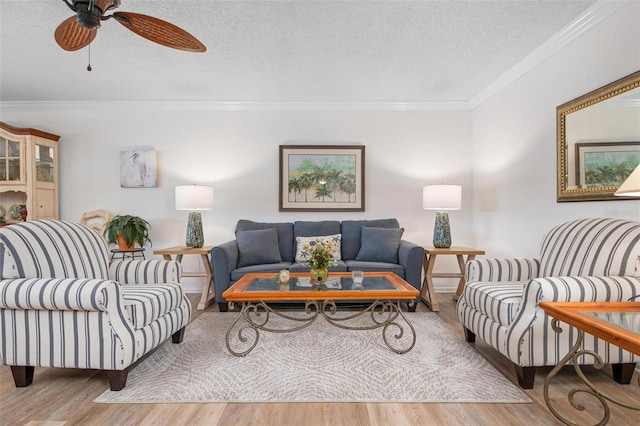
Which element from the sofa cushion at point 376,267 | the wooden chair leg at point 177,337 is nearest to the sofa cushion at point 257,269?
the sofa cushion at point 376,267

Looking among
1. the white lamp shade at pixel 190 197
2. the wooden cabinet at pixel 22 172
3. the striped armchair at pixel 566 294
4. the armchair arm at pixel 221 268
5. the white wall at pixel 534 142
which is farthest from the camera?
the wooden cabinet at pixel 22 172

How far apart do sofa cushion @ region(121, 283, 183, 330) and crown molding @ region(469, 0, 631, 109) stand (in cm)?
350

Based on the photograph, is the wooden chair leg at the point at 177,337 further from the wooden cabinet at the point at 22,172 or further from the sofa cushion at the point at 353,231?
the wooden cabinet at the point at 22,172

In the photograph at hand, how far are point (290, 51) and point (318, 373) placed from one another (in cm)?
254

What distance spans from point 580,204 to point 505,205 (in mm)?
1041

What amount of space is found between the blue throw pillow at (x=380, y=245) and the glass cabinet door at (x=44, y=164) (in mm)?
3808

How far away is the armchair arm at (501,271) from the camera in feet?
8.02

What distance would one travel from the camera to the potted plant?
3707 millimetres

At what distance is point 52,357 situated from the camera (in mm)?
1803

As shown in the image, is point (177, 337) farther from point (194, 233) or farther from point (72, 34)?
point (72, 34)

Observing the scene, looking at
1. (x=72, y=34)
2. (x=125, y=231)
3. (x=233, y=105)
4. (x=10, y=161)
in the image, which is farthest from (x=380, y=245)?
(x=10, y=161)

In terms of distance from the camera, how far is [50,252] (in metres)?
1.96

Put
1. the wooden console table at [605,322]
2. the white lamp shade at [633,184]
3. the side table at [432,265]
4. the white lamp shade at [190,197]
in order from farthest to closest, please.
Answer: the white lamp shade at [190,197] < the side table at [432,265] < the white lamp shade at [633,184] < the wooden console table at [605,322]

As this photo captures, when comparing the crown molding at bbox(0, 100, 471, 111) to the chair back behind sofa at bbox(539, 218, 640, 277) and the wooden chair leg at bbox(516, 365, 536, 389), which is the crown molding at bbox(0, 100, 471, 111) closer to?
the chair back behind sofa at bbox(539, 218, 640, 277)
